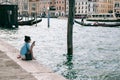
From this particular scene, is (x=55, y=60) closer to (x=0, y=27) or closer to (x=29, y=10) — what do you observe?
(x=0, y=27)

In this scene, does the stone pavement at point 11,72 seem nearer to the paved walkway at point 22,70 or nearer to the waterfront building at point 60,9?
the paved walkway at point 22,70

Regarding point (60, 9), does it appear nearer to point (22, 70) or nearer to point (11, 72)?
point (22, 70)

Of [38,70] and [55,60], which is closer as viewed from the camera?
[38,70]

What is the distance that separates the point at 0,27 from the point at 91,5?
11231 cm

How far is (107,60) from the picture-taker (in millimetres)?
19812

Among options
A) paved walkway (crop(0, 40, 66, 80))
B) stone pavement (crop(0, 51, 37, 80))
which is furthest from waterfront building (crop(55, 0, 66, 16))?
stone pavement (crop(0, 51, 37, 80))

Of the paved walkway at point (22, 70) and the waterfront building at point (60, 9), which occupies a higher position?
the paved walkway at point (22, 70)

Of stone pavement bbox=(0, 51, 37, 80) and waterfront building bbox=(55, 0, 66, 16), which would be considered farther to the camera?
waterfront building bbox=(55, 0, 66, 16)

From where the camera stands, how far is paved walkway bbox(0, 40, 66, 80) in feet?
32.9

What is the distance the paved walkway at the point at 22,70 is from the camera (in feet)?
32.9

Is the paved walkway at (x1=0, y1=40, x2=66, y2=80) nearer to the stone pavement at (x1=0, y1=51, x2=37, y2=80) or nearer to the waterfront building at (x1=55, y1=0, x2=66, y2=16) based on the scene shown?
the stone pavement at (x1=0, y1=51, x2=37, y2=80)

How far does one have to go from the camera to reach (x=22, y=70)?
11000 millimetres

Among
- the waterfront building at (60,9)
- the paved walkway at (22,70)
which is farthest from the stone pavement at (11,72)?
the waterfront building at (60,9)

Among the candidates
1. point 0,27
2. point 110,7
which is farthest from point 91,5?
point 0,27
